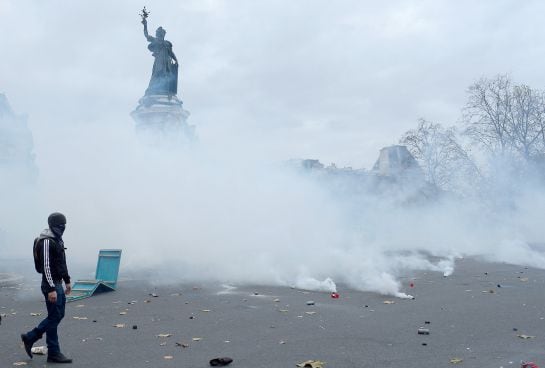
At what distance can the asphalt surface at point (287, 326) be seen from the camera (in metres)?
5.23

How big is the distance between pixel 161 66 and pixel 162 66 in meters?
0.05

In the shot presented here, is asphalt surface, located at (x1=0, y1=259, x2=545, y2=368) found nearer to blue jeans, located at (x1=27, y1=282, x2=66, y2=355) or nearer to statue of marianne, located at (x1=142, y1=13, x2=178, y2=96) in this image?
blue jeans, located at (x1=27, y1=282, x2=66, y2=355)

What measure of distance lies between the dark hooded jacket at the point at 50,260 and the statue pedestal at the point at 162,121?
550 inches

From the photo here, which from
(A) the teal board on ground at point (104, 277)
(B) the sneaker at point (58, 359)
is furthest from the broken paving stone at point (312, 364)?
(A) the teal board on ground at point (104, 277)

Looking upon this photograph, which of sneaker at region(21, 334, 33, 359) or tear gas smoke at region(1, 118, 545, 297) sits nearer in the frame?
sneaker at region(21, 334, 33, 359)

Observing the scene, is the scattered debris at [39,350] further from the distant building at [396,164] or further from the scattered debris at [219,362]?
the distant building at [396,164]

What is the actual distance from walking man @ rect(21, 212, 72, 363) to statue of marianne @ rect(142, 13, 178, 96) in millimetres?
16505

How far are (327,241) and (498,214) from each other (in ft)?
40.5

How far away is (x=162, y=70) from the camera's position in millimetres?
22297

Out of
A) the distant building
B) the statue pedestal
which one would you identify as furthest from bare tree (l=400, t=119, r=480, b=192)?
the statue pedestal

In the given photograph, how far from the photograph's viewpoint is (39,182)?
17797 millimetres

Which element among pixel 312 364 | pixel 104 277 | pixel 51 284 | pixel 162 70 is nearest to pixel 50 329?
pixel 51 284

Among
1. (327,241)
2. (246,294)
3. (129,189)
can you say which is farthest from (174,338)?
(129,189)

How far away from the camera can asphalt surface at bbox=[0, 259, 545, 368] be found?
5.23 meters
